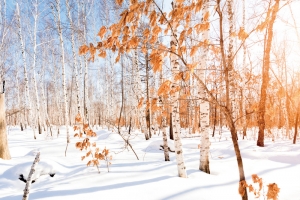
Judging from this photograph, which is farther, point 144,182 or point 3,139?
point 3,139

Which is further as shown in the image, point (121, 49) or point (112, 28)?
point (121, 49)

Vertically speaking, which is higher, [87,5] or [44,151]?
[87,5]

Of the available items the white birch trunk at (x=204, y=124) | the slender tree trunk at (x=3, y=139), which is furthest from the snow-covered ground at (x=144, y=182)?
the slender tree trunk at (x=3, y=139)

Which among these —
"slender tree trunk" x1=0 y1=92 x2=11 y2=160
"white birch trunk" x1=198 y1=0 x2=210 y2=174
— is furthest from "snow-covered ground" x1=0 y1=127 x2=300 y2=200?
"slender tree trunk" x1=0 y1=92 x2=11 y2=160

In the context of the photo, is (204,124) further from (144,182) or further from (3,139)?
Answer: (3,139)

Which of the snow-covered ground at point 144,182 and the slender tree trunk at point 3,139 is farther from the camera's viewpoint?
the slender tree trunk at point 3,139

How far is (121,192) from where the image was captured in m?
3.49

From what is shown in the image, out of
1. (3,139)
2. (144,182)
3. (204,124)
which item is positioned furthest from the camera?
(3,139)

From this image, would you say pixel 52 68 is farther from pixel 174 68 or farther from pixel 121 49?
pixel 121 49

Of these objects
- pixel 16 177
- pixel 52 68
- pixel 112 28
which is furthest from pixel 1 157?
pixel 52 68

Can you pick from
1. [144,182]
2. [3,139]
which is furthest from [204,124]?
[3,139]

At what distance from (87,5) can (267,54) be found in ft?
48.5

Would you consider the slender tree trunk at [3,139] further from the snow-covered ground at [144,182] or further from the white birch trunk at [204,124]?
the white birch trunk at [204,124]

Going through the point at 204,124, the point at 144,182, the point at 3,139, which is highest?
the point at 204,124
